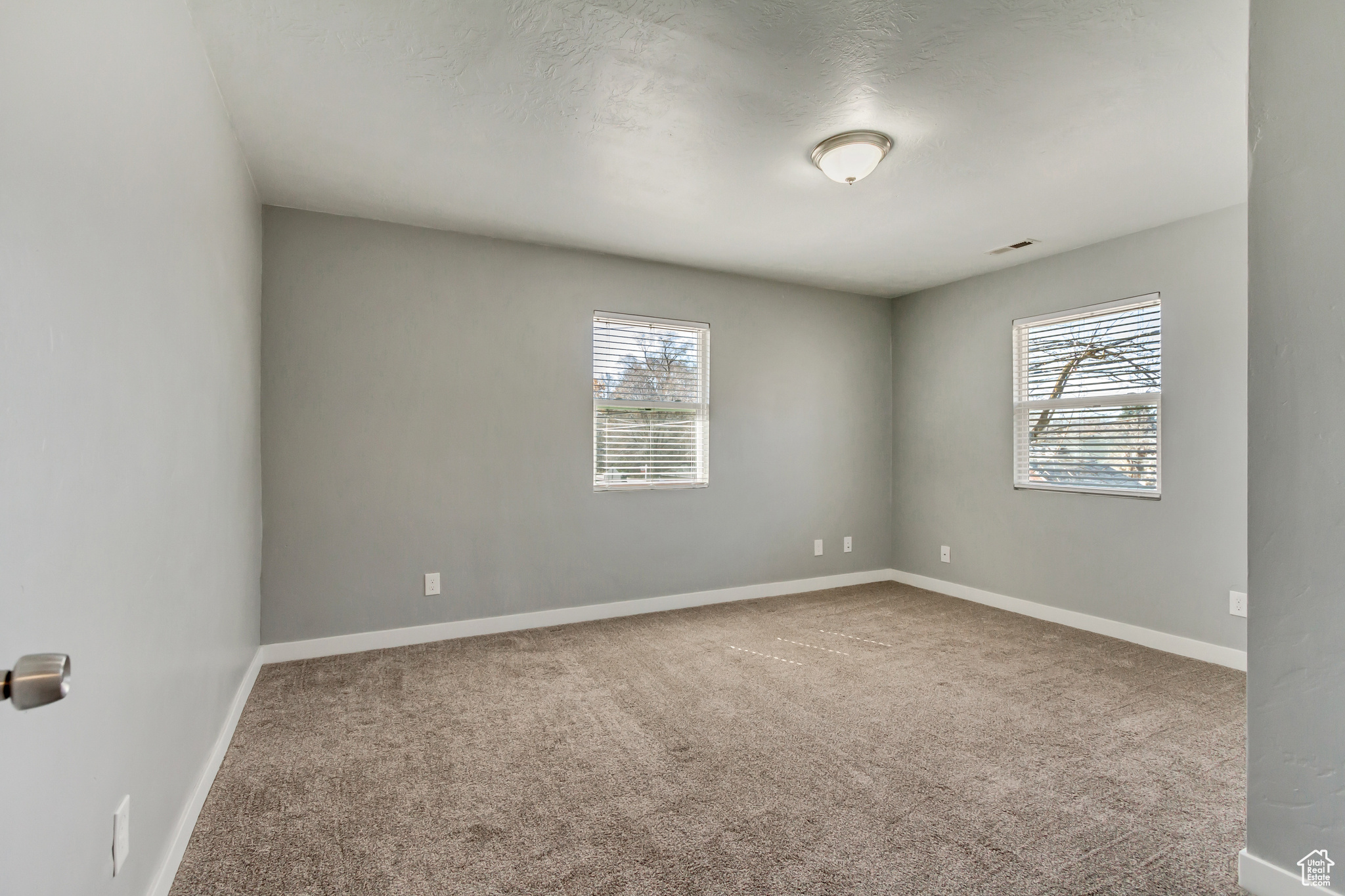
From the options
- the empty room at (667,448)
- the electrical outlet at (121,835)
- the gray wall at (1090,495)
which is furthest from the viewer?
the gray wall at (1090,495)

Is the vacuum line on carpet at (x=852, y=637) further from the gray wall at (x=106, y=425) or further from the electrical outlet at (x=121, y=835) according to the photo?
the electrical outlet at (x=121, y=835)

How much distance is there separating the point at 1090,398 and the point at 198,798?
15.7 ft

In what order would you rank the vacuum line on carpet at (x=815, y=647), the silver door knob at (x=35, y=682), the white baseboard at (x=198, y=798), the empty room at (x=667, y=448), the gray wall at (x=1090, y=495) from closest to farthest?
the silver door knob at (x=35, y=682)
the empty room at (x=667, y=448)
the white baseboard at (x=198, y=798)
the gray wall at (x=1090, y=495)
the vacuum line on carpet at (x=815, y=647)

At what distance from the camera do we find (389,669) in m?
3.22

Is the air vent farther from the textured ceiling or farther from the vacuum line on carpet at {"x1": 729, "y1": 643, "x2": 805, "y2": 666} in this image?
the vacuum line on carpet at {"x1": 729, "y1": 643, "x2": 805, "y2": 666}

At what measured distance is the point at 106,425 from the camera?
129 cm

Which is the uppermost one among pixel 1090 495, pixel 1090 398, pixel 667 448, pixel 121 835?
pixel 1090 398

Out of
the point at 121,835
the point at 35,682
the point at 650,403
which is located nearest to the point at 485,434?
the point at 650,403

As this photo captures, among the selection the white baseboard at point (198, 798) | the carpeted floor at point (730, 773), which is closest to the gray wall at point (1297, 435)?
the carpeted floor at point (730, 773)

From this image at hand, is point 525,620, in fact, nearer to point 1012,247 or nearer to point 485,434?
point 485,434

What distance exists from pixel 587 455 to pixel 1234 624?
3735 mm

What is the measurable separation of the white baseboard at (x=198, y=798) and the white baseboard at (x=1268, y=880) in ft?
8.97

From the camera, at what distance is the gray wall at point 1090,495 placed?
3.36 metres

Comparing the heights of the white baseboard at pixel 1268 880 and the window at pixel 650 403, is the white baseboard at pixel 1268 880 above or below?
below
